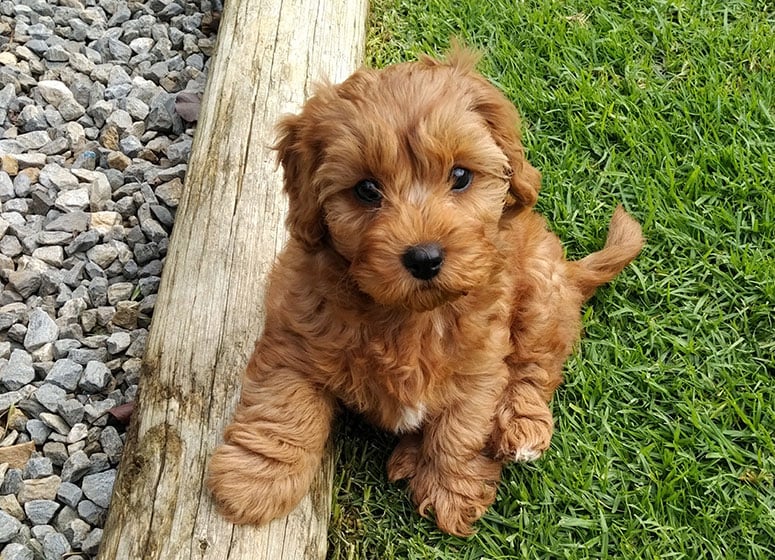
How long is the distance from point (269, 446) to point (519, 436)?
1017mm

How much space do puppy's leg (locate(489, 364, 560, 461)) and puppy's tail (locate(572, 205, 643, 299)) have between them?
0.52 m

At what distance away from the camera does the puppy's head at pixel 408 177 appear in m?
2.74

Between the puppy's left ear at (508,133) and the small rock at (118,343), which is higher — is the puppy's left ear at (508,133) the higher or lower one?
the higher one

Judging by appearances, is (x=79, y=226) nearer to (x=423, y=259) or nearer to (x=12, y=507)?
(x=12, y=507)

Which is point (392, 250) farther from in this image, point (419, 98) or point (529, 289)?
point (529, 289)

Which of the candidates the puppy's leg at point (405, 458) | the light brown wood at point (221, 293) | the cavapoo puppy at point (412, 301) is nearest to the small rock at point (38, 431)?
the light brown wood at point (221, 293)

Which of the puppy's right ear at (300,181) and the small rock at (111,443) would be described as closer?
the puppy's right ear at (300,181)

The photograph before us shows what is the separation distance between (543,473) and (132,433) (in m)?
1.64

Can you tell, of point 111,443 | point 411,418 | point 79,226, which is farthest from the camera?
point 79,226

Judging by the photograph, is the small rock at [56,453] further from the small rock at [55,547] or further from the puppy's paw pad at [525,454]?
the puppy's paw pad at [525,454]

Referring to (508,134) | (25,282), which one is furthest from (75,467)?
(508,134)

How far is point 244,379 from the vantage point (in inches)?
134

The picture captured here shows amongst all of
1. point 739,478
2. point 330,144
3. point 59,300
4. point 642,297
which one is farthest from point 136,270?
point 739,478

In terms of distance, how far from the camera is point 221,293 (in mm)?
3730
